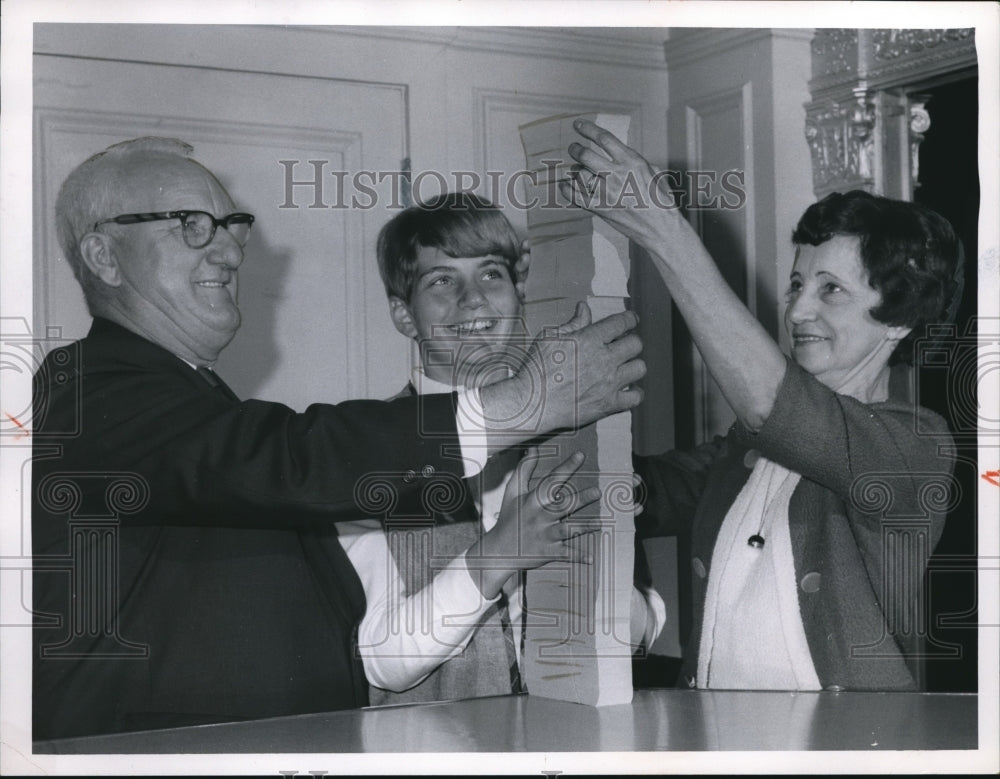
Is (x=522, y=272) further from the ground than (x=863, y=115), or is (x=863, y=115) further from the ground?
(x=863, y=115)

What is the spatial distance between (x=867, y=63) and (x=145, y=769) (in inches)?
65.2

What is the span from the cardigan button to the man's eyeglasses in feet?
3.28

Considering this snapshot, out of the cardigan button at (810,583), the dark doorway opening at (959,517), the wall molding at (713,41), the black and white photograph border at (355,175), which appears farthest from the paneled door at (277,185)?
the dark doorway opening at (959,517)

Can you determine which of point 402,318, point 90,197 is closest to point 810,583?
point 402,318

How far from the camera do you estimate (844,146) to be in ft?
7.93

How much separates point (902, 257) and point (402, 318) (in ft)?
2.61

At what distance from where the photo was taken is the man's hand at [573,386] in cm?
202

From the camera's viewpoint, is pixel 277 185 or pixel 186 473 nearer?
pixel 186 473

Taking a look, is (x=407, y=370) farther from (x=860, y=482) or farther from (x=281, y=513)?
(x=860, y=482)

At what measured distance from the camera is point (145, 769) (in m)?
1.93

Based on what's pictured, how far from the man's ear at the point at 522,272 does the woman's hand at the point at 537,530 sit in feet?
0.83

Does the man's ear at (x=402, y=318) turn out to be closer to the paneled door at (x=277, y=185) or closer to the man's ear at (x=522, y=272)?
the paneled door at (x=277, y=185)

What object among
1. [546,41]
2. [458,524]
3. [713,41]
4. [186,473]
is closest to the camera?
[186,473]

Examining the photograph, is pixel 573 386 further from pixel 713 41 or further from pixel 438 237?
pixel 713 41
